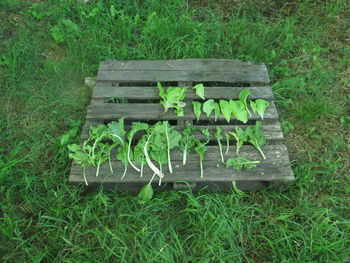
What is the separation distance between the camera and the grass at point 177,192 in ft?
5.98

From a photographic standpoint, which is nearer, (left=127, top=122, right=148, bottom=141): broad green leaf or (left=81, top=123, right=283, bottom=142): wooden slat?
(left=127, top=122, right=148, bottom=141): broad green leaf

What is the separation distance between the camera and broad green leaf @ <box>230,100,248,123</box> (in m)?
2.14

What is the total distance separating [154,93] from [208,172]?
758mm

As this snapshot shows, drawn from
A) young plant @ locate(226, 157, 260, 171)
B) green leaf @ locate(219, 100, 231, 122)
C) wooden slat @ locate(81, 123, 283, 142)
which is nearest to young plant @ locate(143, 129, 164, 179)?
wooden slat @ locate(81, 123, 283, 142)

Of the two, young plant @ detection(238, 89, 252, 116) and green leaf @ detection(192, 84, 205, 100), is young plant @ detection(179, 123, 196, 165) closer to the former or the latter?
green leaf @ detection(192, 84, 205, 100)

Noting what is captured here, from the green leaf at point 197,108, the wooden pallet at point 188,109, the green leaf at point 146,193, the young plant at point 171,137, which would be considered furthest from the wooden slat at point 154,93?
the green leaf at point 146,193

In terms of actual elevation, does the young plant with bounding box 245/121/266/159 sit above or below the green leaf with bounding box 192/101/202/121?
below

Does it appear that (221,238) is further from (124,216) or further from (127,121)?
(127,121)

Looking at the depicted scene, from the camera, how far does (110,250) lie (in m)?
1.73

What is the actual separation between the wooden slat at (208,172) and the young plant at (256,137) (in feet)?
0.22

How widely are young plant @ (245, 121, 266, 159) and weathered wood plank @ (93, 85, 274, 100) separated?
1.04ft

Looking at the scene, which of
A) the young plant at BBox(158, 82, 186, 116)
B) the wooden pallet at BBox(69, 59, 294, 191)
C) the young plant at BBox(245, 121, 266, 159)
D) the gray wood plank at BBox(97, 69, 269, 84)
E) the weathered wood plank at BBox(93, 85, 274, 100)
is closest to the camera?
the wooden pallet at BBox(69, 59, 294, 191)

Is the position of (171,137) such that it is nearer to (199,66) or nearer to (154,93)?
(154,93)

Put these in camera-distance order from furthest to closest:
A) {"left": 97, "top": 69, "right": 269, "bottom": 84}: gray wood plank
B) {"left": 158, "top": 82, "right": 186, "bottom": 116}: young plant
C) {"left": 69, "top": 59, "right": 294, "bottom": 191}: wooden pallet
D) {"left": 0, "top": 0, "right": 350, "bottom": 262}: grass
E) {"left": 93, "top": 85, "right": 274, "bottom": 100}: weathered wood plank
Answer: {"left": 97, "top": 69, "right": 269, "bottom": 84}: gray wood plank → {"left": 93, "top": 85, "right": 274, "bottom": 100}: weathered wood plank → {"left": 158, "top": 82, "right": 186, "bottom": 116}: young plant → {"left": 69, "top": 59, "right": 294, "bottom": 191}: wooden pallet → {"left": 0, "top": 0, "right": 350, "bottom": 262}: grass
